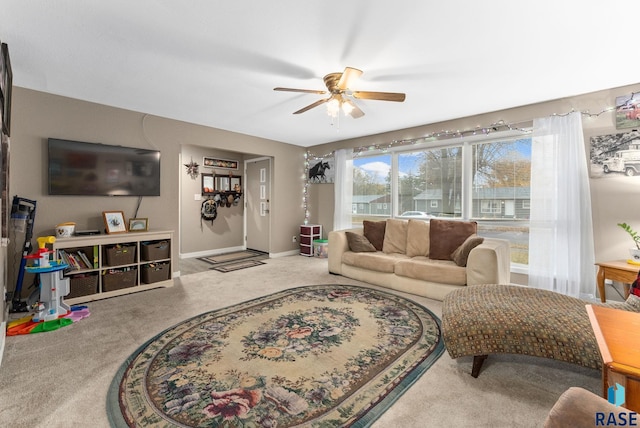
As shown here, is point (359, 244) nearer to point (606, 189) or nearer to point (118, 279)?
point (606, 189)

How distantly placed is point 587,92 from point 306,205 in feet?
15.8

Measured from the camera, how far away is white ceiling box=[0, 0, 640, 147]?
190 centimetres

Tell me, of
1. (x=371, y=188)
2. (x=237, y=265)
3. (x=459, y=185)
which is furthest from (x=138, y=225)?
(x=459, y=185)

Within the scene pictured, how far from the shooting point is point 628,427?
2.23 ft

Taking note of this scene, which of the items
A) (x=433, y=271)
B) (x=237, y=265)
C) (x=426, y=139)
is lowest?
(x=237, y=265)

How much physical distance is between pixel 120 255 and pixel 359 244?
3.11 meters

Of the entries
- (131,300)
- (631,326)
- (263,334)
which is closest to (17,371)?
(131,300)

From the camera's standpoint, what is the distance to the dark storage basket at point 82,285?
3129 millimetres

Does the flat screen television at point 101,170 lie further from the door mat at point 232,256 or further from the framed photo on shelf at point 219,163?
the framed photo on shelf at point 219,163

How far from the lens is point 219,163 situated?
20.6 ft

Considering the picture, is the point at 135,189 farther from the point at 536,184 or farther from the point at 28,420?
the point at 536,184

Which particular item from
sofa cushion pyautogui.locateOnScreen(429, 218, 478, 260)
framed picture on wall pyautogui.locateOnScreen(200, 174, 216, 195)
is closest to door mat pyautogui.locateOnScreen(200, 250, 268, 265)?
framed picture on wall pyautogui.locateOnScreen(200, 174, 216, 195)

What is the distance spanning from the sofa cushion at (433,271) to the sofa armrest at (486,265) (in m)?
0.11

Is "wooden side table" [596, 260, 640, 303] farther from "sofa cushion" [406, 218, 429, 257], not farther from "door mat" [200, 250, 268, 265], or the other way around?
"door mat" [200, 250, 268, 265]
